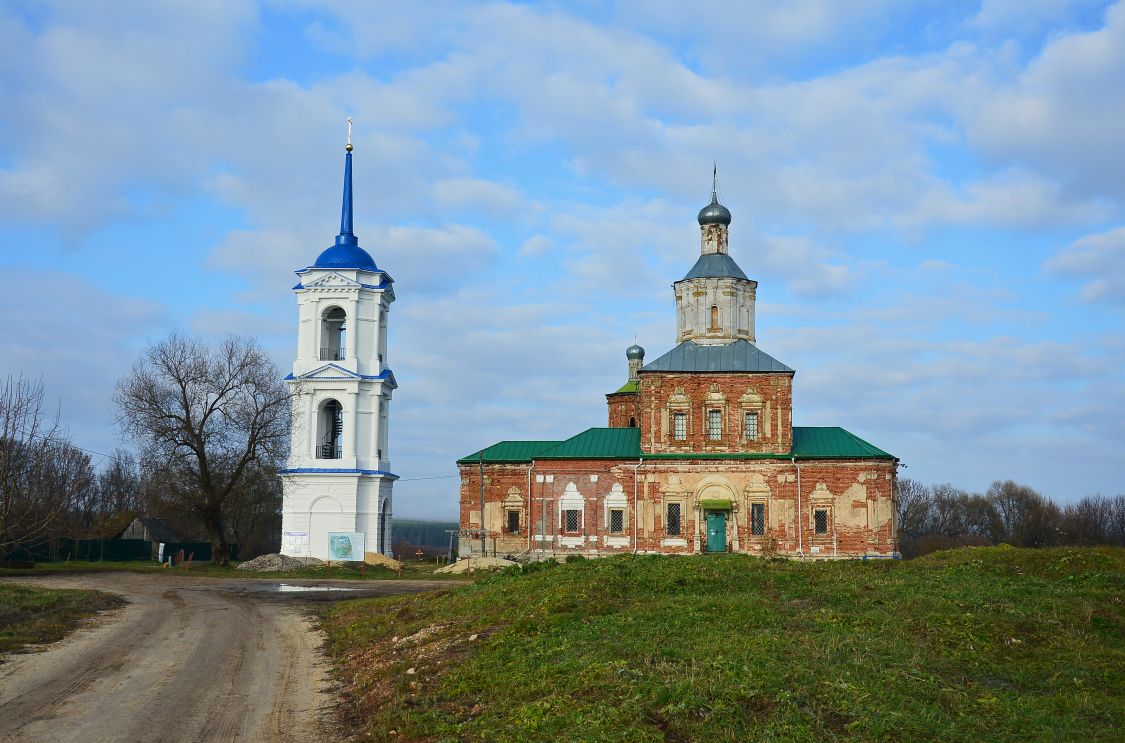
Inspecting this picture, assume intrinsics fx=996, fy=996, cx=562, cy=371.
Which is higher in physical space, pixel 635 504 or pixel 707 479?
pixel 707 479

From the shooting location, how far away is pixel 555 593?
1731 cm

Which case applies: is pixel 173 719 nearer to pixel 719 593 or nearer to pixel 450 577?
pixel 719 593

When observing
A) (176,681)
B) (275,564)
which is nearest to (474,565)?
(275,564)

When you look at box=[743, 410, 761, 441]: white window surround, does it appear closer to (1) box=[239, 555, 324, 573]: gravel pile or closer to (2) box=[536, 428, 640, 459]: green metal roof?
(2) box=[536, 428, 640, 459]: green metal roof

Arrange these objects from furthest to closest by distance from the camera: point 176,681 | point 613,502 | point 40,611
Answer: point 613,502 < point 40,611 < point 176,681

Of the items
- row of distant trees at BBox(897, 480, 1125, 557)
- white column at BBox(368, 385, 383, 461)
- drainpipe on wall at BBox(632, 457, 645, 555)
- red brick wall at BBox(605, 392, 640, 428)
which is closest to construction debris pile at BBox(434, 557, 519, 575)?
drainpipe on wall at BBox(632, 457, 645, 555)

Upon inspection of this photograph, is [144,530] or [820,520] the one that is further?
[144,530]

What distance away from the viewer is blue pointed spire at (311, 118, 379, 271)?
1858 inches

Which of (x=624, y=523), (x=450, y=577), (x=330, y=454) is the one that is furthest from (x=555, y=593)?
(x=330, y=454)

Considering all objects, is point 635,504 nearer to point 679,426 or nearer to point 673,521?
point 673,521

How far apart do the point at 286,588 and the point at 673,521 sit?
61.1 ft

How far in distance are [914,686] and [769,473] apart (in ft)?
112

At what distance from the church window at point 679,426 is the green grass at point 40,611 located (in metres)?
25.0

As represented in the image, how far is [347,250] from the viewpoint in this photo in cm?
4797
